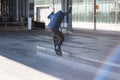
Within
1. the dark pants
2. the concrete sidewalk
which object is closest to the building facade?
the concrete sidewalk

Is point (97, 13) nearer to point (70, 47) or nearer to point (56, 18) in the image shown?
point (70, 47)

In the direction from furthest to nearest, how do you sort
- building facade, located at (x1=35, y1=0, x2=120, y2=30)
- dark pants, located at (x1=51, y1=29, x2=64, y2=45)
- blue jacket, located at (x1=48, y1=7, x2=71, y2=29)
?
1. building facade, located at (x1=35, y1=0, x2=120, y2=30)
2. dark pants, located at (x1=51, y1=29, x2=64, y2=45)
3. blue jacket, located at (x1=48, y1=7, x2=71, y2=29)

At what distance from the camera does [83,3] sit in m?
55.9

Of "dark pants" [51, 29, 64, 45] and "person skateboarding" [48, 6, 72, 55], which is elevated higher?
"person skateboarding" [48, 6, 72, 55]

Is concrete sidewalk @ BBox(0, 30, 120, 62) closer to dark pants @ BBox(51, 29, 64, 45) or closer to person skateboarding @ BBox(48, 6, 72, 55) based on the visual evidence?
dark pants @ BBox(51, 29, 64, 45)

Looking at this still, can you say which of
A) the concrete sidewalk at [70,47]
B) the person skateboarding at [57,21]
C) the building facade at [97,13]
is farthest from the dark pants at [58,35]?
the building facade at [97,13]

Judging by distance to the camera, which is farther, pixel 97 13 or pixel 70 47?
pixel 97 13

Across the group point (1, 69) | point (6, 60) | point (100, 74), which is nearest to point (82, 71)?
point (100, 74)

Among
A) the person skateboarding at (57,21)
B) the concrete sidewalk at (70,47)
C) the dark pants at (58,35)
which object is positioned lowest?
the concrete sidewalk at (70,47)

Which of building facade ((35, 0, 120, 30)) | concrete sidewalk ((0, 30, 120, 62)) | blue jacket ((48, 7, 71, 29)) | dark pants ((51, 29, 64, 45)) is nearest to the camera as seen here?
blue jacket ((48, 7, 71, 29))

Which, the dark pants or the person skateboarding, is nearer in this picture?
the person skateboarding

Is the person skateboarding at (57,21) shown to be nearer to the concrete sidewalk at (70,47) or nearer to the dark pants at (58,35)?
the dark pants at (58,35)

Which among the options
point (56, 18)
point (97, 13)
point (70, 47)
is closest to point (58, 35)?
point (56, 18)

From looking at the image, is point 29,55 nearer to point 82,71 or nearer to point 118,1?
point 82,71
